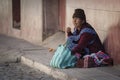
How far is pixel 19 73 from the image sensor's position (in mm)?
8273

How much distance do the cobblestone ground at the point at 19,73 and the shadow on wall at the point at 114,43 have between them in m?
1.30

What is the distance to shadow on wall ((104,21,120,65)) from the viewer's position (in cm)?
790

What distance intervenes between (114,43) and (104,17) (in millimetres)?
607

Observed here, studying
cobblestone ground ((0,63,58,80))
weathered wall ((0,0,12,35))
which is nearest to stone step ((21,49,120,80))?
cobblestone ground ((0,63,58,80))

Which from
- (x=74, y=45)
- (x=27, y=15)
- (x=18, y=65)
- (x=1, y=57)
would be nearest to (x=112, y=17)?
(x=74, y=45)

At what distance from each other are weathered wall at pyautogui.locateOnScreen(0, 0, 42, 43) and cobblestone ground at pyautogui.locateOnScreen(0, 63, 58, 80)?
102 inches

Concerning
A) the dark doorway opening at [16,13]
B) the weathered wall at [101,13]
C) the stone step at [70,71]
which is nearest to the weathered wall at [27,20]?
the dark doorway opening at [16,13]

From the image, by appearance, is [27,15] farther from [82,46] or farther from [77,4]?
[82,46]

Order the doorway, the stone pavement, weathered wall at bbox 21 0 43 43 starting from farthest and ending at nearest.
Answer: weathered wall at bbox 21 0 43 43 < the doorway < the stone pavement

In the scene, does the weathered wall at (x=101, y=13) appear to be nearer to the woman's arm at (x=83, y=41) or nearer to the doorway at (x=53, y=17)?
the woman's arm at (x=83, y=41)

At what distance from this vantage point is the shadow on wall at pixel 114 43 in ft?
25.9

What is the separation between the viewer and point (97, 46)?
820cm

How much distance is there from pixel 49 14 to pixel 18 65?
262cm

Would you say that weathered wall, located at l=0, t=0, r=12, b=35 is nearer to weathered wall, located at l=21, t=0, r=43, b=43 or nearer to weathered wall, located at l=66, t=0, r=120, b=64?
weathered wall, located at l=21, t=0, r=43, b=43
